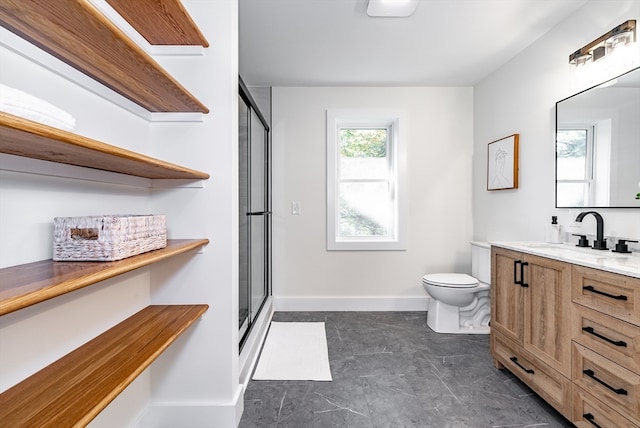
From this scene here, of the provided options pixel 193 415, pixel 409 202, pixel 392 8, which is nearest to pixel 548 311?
pixel 409 202

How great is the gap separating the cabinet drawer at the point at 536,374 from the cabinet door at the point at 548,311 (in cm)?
5

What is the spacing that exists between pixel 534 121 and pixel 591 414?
197 cm

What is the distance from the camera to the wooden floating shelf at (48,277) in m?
0.58

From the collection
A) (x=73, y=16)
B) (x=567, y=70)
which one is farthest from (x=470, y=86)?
(x=73, y=16)

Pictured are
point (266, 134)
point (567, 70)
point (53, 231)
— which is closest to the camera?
point (53, 231)

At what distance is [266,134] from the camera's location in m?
3.15

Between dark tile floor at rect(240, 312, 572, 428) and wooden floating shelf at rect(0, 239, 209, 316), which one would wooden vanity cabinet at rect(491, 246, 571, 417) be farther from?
wooden floating shelf at rect(0, 239, 209, 316)

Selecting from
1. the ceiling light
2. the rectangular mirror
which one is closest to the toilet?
the rectangular mirror

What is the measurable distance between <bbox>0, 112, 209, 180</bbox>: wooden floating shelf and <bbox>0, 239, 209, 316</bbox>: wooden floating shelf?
31 cm

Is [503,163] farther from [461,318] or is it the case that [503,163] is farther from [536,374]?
[536,374]

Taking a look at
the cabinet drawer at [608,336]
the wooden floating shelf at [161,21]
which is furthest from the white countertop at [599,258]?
the wooden floating shelf at [161,21]

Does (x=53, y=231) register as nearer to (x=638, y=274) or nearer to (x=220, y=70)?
(x=220, y=70)

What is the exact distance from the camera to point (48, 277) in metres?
0.73

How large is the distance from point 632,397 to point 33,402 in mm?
1994
